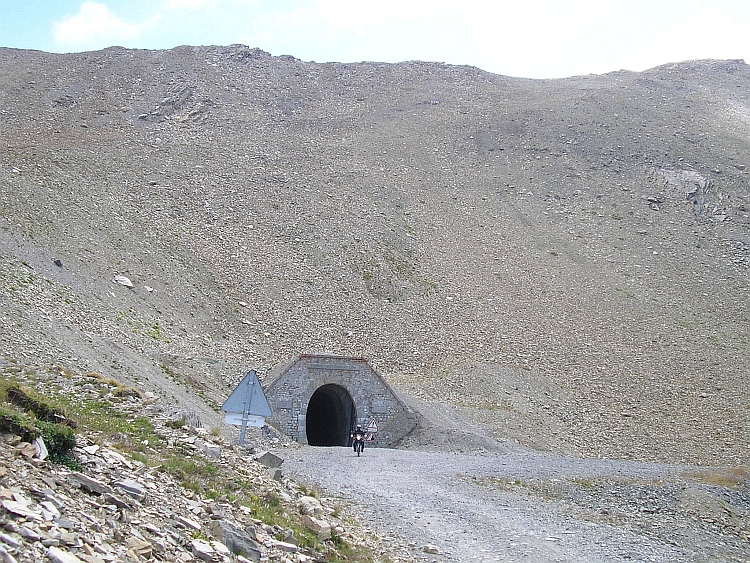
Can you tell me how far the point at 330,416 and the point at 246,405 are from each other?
18361mm

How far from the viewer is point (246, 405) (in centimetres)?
1709

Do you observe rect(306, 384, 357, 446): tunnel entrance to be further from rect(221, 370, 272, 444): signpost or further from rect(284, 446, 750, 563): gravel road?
rect(221, 370, 272, 444): signpost

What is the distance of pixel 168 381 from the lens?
91.7 feet

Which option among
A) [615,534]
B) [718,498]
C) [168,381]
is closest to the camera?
[615,534]

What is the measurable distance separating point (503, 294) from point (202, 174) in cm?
2449

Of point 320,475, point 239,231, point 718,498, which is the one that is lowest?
point 718,498

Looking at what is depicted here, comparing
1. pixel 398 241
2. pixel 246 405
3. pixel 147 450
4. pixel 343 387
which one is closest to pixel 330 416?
pixel 343 387

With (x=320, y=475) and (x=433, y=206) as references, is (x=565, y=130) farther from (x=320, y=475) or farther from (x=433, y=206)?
(x=320, y=475)

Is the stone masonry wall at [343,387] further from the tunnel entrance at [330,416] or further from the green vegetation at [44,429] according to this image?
the green vegetation at [44,429]

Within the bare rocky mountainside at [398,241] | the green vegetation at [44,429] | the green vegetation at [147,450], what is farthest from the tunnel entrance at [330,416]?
the green vegetation at [44,429]

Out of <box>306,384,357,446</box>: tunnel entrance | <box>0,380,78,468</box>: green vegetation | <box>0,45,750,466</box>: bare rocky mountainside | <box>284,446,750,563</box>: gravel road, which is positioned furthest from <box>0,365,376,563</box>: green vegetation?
<box>306,384,357,446</box>: tunnel entrance

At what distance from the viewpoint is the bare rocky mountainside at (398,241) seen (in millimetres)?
35781

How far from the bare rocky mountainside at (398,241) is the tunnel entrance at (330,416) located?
2805 mm

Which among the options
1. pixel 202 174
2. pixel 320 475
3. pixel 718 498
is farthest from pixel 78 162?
pixel 718 498
